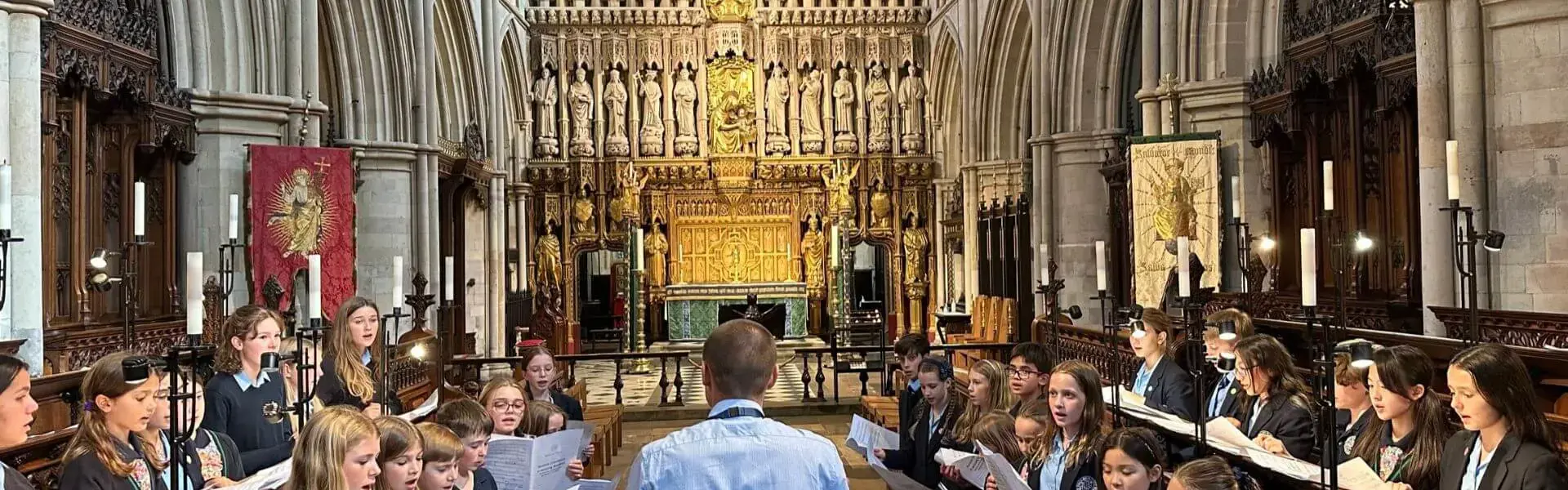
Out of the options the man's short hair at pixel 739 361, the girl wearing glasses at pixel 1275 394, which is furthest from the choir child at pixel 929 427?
the man's short hair at pixel 739 361

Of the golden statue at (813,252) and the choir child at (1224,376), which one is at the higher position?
the golden statue at (813,252)

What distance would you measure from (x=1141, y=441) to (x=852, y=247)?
764 inches

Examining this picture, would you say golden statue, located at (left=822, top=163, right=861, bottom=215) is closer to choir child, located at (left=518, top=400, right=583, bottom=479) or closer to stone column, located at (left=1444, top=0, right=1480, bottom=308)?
stone column, located at (left=1444, top=0, right=1480, bottom=308)

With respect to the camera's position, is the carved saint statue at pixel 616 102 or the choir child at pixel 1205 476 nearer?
the choir child at pixel 1205 476

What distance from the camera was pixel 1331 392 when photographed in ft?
11.4

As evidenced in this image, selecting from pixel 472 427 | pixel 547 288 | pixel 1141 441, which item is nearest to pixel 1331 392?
pixel 1141 441

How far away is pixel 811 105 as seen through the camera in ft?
73.6

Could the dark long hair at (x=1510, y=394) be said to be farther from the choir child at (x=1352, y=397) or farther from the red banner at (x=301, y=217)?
the red banner at (x=301, y=217)

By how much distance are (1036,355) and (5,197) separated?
14.8 ft

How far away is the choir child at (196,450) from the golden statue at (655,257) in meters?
17.8

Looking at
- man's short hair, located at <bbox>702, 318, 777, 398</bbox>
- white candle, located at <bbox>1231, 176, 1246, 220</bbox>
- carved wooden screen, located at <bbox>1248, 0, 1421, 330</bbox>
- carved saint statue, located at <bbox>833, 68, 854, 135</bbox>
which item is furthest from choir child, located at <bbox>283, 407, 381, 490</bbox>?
carved saint statue, located at <bbox>833, 68, 854, 135</bbox>

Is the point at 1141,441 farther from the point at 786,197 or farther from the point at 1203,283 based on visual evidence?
the point at 786,197

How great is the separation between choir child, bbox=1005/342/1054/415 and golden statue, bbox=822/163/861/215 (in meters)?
16.8

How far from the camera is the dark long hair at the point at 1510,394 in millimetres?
3250
